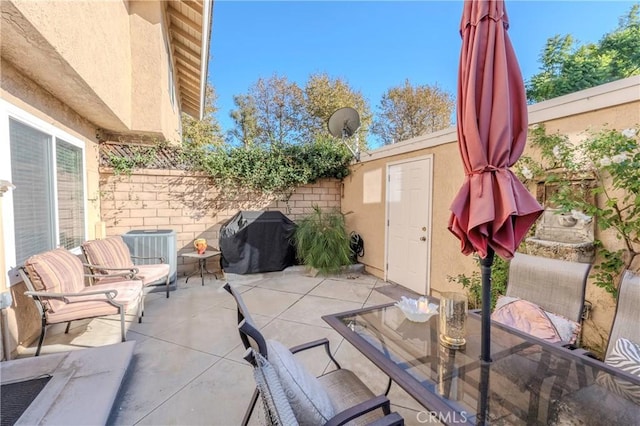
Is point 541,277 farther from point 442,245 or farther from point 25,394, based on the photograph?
point 25,394

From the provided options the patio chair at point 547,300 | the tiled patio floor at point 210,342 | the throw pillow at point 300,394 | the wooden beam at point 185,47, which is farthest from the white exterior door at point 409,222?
the wooden beam at point 185,47

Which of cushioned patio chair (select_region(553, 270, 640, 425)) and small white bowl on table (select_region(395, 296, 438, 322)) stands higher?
small white bowl on table (select_region(395, 296, 438, 322))

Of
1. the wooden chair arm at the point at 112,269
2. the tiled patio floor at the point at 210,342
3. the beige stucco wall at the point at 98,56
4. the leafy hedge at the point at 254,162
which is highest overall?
the beige stucco wall at the point at 98,56

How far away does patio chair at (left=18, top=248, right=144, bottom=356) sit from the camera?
2.66 m

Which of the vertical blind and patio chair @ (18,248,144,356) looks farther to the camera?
the vertical blind

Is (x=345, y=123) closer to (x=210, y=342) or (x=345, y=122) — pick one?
(x=345, y=122)

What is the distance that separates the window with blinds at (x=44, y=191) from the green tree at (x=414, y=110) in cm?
1156

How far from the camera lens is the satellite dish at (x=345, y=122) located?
6.25 meters

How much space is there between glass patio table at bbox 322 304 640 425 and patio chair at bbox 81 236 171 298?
3.26 meters

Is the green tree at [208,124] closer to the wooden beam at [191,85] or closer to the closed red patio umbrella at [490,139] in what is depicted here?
the wooden beam at [191,85]

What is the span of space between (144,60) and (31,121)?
2170 millimetres

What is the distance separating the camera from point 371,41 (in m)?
8.92

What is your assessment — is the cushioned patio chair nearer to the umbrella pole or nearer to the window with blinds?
the umbrella pole

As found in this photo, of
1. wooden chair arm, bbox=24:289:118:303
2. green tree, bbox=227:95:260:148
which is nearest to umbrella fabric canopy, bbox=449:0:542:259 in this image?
wooden chair arm, bbox=24:289:118:303
